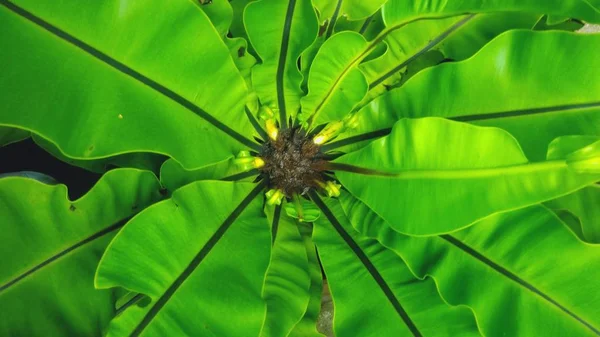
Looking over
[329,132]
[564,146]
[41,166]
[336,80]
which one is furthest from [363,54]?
[41,166]

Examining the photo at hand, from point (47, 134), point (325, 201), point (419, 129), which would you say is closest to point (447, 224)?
point (419, 129)

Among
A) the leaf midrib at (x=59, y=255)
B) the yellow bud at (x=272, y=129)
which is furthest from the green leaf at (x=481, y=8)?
the leaf midrib at (x=59, y=255)

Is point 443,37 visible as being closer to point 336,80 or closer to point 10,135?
point 336,80

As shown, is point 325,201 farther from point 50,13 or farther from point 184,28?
point 50,13

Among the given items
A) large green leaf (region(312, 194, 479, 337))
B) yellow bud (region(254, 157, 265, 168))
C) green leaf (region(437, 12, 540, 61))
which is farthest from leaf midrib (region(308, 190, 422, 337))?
green leaf (region(437, 12, 540, 61))

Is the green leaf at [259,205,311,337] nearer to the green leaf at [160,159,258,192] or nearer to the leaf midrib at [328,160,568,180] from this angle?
the green leaf at [160,159,258,192]

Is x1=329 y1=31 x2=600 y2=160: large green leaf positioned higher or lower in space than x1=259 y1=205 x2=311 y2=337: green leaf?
higher
